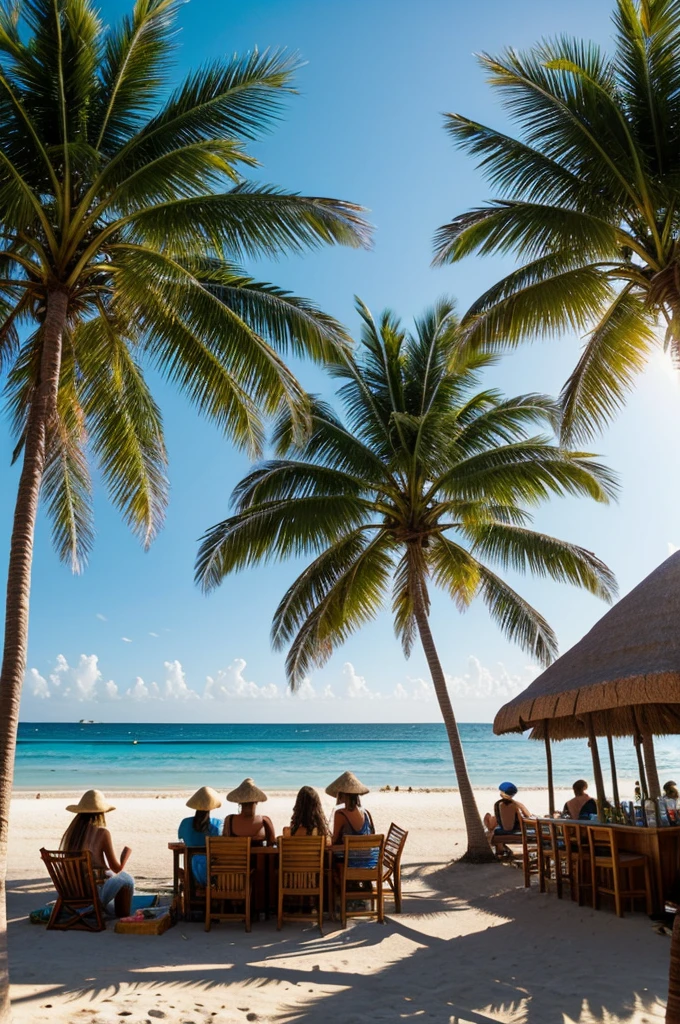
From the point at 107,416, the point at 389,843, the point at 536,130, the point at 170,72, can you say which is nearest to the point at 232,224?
the point at 170,72

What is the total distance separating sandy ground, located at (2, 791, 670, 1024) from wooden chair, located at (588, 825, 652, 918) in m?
0.20

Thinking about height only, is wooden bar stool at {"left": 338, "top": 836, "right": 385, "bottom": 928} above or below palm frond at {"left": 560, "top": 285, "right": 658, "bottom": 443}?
below

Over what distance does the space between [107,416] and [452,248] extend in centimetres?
465

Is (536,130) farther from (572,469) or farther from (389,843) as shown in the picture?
(389,843)

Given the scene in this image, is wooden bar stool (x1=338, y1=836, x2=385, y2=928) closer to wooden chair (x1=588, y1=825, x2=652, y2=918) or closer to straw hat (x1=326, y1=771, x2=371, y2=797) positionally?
straw hat (x1=326, y1=771, x2=371, y2=797)

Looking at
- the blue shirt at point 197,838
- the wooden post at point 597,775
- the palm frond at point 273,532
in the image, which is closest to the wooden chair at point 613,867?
the wooden post at point 597,775

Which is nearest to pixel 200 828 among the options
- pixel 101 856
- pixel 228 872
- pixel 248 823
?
pixel 248 823

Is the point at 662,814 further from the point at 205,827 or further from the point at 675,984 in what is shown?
the point at 675,984

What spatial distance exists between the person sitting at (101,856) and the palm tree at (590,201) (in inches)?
261

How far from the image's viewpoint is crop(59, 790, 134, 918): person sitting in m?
7.38

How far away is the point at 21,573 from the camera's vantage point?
570cm

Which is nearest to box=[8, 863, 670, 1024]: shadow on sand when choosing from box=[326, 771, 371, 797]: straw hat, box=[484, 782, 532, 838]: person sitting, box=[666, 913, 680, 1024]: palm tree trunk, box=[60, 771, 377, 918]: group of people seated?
box=[60, 771, 377, 918]: group of people seated

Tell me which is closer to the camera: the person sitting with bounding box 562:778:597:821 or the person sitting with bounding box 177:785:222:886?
the person sitting with bounding box 177:785:222:886

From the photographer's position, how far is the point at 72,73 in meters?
7.28
